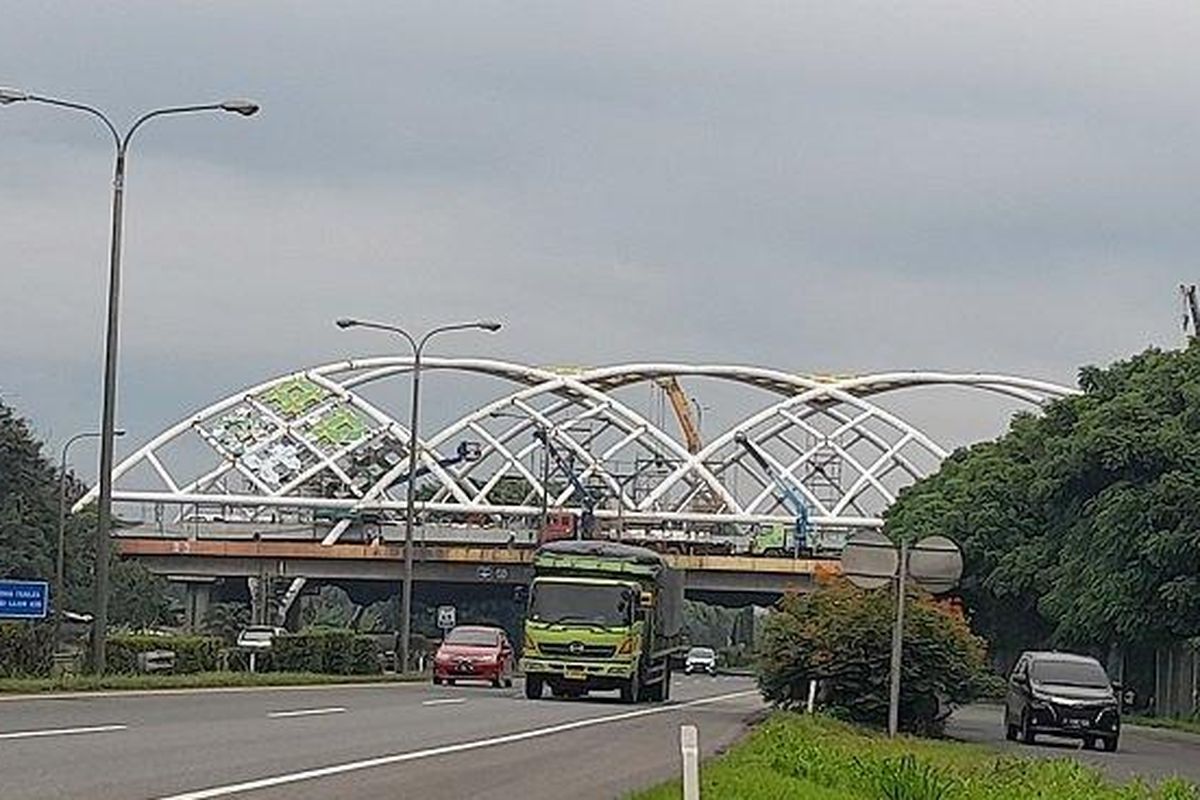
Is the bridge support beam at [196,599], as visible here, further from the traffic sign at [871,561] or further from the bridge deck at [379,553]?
the traffic sign at [871,561]

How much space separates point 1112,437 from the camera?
59.8 metres

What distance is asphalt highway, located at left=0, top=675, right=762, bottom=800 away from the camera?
59.7ft

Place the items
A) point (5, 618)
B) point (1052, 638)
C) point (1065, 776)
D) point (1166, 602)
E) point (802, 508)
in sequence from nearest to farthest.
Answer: point (1065, 776) → point (5, 618) → point (1166, 602) → point (1052, 638) → point (802, 508)

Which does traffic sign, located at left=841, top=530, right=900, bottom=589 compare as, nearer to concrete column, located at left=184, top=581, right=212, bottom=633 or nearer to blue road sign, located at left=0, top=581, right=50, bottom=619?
blue road sign, located at left=0, top=581, right=50, bottom=619

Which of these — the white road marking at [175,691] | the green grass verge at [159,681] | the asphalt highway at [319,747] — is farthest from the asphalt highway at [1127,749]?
the green grass verge at [159,681]

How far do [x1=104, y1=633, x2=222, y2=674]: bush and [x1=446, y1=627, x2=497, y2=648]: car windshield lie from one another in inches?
359

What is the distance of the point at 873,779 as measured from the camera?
19.4 metres

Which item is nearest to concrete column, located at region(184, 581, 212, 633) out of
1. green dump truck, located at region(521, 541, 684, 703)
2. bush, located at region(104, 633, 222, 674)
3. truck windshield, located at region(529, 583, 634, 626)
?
bush, located at region(104, 633, 222, 674)

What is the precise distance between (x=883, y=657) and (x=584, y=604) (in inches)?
267

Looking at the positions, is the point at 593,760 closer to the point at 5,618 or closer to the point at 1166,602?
the point at 5,618

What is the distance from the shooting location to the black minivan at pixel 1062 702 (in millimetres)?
40656

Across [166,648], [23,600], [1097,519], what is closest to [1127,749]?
[1097,519]

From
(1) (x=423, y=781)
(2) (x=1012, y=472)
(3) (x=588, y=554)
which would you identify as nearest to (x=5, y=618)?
(3) (x=588, y=554)

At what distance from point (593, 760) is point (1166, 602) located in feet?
105
